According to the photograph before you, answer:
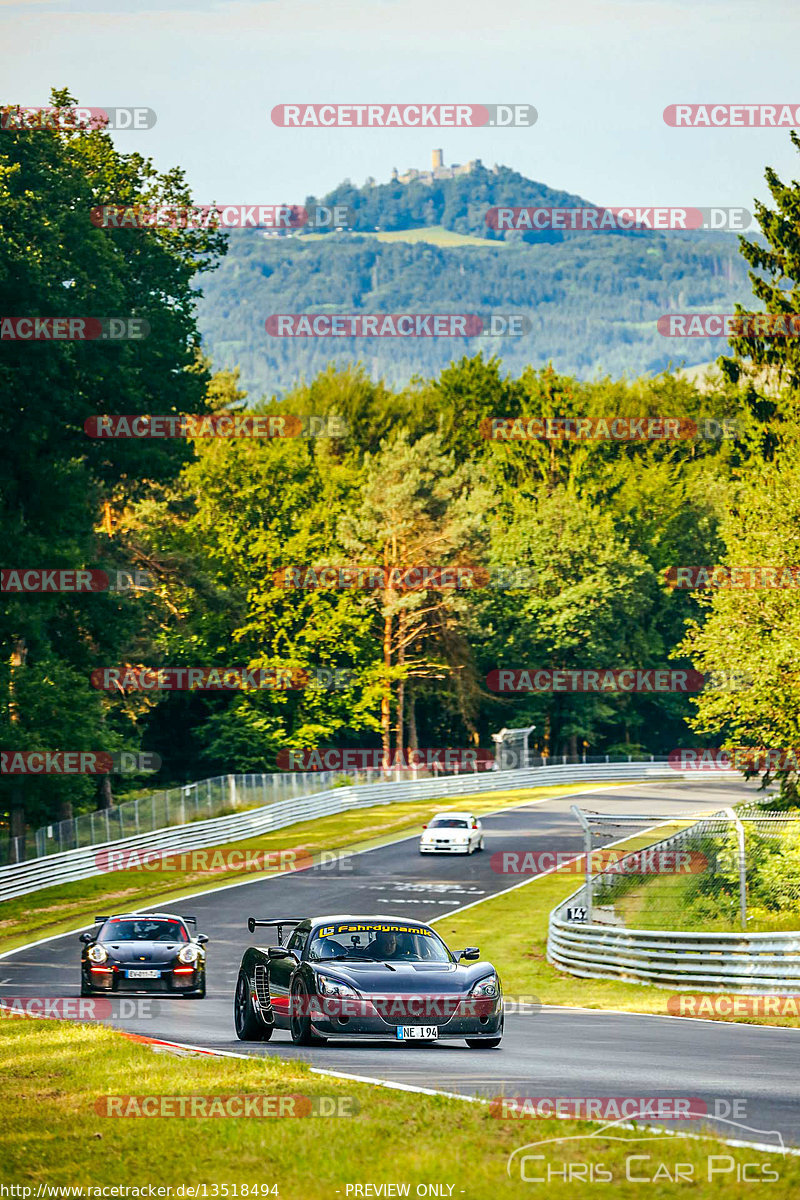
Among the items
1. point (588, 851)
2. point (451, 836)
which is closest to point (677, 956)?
point (588, 851)

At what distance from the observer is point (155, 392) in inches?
2029

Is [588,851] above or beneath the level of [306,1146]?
beneath

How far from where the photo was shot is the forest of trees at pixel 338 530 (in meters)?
42.2

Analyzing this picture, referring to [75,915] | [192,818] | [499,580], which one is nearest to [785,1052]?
[75,915]

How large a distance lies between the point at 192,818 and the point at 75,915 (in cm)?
1277

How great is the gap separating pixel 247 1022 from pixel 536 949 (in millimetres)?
17941

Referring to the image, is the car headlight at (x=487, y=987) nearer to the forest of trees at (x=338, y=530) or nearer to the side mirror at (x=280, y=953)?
the side mirror at (x=280, y=953)

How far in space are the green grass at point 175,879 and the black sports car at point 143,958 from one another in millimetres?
12428

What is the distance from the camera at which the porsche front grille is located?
641 inches

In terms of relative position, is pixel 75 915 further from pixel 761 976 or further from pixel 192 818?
pixel 761 976

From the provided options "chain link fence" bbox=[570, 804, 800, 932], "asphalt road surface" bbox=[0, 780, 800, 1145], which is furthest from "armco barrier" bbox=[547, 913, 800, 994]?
"asphalt road surface" bbox=[0, 780, 800, 1145]

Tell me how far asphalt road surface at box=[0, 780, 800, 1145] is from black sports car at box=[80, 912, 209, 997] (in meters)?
0.33

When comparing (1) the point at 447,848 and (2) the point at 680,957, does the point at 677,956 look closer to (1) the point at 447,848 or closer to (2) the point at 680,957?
(2) the point at 680,957

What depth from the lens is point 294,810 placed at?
195ft
